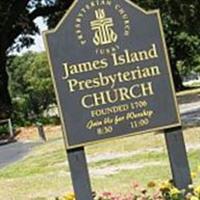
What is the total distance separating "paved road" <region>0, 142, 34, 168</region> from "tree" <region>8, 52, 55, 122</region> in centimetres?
819

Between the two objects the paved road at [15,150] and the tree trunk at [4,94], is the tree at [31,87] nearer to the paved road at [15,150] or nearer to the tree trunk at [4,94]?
the tree trunk at [4,94]

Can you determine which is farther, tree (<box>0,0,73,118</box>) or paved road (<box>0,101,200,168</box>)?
tree (<box>0,0,73,118</box>)

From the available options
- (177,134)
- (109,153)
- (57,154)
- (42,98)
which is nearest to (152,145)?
(109,153)

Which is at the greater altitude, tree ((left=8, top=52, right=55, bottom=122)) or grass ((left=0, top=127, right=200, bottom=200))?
tree ((left=8, top=52, right=55, bottom=122))

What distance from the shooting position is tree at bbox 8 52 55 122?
43484 millimetres

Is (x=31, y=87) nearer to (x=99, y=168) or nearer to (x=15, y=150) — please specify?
(x=15, y=150)

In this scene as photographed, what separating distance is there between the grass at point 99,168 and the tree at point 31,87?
1730cm

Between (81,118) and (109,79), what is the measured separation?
479 millimetres

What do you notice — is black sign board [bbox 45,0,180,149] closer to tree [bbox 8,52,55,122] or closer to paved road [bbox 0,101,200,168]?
paved road [bbox 0,101,200,168]

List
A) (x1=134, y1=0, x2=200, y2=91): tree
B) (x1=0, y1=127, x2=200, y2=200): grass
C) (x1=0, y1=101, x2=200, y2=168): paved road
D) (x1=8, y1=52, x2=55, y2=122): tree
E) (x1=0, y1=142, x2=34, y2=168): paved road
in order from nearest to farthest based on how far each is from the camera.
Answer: (x1=0, y1=127, x2=200, y2=200): grass, (x1=0, y1=142, x2=34, y2=168): paved road, (x1=0, y1=101, x2=200, y2=168): paved road, (x1=134, y1=0, x2=200, y2=91): tree, (x1=8, y1=52, x2=55, y2=122): tree

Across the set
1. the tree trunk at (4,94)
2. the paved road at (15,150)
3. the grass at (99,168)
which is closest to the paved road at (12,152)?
the paved road at (15,150)

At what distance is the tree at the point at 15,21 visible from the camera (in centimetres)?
3697

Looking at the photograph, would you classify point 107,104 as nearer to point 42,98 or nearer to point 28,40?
point 28,40

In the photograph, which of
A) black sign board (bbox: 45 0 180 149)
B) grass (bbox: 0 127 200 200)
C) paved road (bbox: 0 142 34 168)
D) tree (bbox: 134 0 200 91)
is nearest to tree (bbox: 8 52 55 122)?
paved road (bbox: 0 142 34 168)
